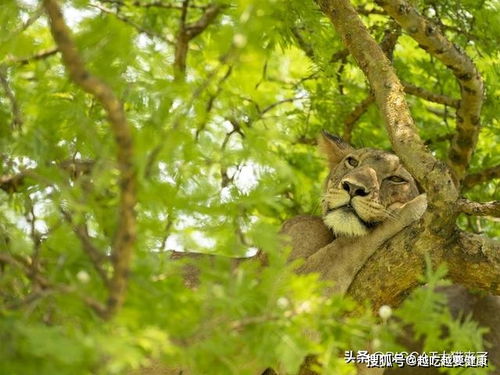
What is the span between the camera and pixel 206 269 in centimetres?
357

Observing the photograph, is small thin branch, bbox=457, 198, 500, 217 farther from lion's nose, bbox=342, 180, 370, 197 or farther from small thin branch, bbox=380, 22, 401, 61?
small thin branch, bbox=380, 22, 401, 61

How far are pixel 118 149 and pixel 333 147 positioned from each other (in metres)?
5.05

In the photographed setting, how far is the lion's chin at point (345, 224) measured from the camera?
6.46 meters

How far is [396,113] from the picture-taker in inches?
239

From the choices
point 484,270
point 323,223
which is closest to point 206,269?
point 484,270

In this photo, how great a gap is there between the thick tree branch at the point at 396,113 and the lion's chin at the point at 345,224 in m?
0.84

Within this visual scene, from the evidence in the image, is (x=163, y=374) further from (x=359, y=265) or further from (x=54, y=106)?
(x=54, y=106)

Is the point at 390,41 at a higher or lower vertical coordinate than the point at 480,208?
higher

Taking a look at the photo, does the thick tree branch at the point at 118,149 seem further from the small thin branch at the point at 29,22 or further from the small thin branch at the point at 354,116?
the small thin branch at the point at 354,116

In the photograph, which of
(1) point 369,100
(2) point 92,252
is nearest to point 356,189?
(1) point 369,100

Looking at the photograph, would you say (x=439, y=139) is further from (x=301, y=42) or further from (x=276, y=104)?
(x=301, y=42)

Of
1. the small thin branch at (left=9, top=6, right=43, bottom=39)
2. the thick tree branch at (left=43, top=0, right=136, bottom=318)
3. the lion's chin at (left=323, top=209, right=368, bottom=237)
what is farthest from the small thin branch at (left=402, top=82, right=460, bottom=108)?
the thick tree branch at (left=43, top=0, right=136, bottom=318)

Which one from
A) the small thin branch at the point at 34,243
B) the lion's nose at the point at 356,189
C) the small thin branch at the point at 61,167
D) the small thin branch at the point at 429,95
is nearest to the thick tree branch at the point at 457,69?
the small thin branch at the point at 429,95

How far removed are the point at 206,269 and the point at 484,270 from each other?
2.66 meters
